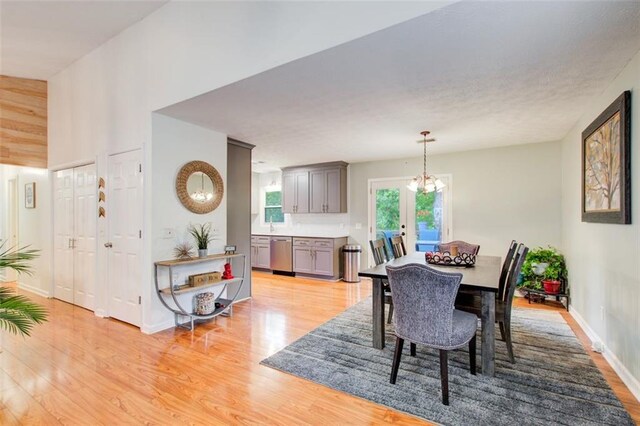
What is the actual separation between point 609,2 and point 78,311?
6.17m

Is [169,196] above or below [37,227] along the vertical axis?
above

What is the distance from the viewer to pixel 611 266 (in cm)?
269

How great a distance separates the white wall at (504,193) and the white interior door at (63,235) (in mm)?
5840

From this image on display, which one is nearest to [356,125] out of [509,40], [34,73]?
[509,40]

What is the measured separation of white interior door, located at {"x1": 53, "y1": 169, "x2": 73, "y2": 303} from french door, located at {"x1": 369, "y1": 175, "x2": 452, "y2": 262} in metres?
5.06

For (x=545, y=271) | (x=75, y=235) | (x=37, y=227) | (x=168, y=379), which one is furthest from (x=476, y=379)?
(x=37, y=227)

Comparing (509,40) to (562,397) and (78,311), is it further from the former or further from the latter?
(78,311)

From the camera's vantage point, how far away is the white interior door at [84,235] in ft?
13.6

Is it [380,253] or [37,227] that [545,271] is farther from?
[37,227]

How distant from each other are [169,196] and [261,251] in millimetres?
3572

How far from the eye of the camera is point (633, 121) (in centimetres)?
226

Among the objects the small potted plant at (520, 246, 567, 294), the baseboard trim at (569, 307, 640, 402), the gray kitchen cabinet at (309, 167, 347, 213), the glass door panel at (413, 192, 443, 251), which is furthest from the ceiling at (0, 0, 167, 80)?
the small potted plant at (520, 246, 567, 294)

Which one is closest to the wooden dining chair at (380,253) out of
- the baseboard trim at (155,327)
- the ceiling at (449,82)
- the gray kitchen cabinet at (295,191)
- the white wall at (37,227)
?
the ceiling at (449,82)

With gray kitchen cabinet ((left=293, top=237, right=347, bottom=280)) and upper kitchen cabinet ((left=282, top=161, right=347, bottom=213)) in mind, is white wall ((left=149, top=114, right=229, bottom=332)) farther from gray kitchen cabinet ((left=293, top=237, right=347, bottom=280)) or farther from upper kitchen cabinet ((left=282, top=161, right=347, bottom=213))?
upper kitchen cabinet ((left=282, top=161, right=347, bottom=213))
